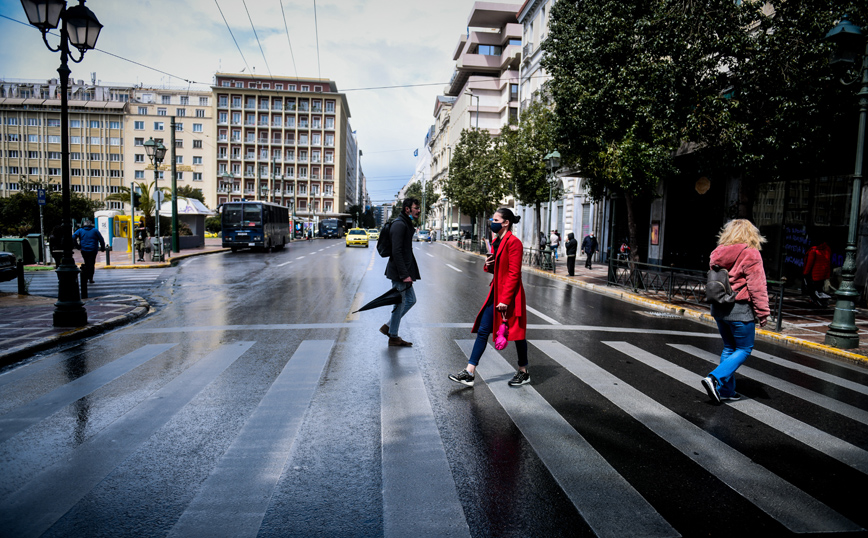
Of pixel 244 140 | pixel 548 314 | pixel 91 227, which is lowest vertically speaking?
pixel 548 314

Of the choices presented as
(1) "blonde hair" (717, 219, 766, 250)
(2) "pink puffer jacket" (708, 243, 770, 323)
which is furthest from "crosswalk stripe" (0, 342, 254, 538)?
(1) "blonde hair" (717, 219, 766, 250)

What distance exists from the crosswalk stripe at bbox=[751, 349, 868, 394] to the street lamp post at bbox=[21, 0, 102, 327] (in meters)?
10.0

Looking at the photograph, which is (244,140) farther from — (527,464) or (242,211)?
(527,464)

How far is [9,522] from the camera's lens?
2779mm

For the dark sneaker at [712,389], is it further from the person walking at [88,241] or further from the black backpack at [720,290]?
the person walking at [88,241]

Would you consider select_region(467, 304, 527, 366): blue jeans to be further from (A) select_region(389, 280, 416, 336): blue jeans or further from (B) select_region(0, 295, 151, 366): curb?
(B) select_region(0, 295, 151, 366): curb

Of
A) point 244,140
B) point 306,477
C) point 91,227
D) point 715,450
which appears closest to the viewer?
point 306,477

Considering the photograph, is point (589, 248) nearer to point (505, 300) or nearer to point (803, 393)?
point (803, 393)

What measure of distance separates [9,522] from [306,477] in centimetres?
152

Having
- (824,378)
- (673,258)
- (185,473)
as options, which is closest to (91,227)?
(185,473)

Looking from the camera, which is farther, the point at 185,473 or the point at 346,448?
the point at 346,448

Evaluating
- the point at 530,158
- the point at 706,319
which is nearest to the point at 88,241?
the point at 706,319

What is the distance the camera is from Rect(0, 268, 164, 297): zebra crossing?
12906 millimetres

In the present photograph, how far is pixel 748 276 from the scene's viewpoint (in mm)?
4906
